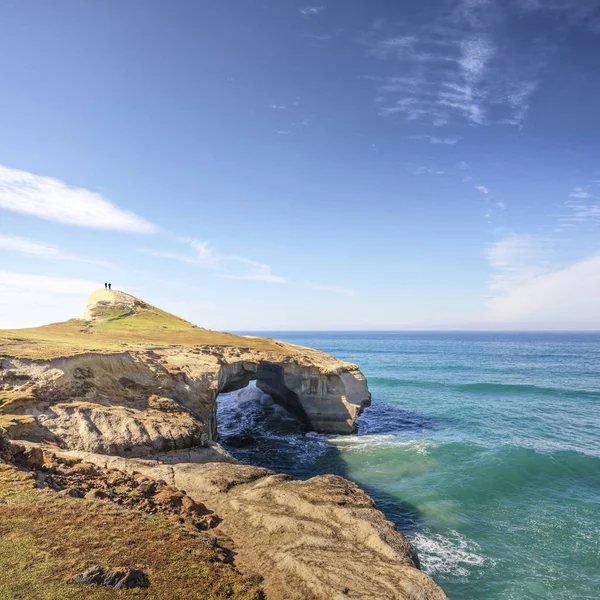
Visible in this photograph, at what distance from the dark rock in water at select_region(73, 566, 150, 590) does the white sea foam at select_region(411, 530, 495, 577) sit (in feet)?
41.9

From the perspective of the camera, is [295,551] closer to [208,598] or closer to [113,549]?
[208,598]

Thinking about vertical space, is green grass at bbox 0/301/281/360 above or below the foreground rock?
above

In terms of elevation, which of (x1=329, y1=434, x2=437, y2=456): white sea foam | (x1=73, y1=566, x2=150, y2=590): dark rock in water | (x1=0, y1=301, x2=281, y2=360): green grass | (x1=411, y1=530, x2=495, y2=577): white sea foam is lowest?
(x1=411, y1=530, x2=495, y2=577): white sea foam

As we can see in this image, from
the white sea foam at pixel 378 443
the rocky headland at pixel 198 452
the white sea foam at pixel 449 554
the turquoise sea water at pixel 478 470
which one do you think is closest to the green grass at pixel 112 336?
the rocky headland at pixel 198 452

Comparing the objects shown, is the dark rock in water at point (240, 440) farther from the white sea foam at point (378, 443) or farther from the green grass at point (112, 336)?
the green grass at point (112, 336)

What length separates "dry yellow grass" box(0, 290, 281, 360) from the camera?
993 inches

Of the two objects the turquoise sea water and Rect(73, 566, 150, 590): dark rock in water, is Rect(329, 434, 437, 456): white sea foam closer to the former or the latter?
the turquoise sea water

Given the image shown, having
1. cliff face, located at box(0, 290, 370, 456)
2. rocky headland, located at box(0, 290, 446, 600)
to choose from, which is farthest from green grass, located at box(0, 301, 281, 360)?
rocky headland, located at box(0, 290, 446, 600)

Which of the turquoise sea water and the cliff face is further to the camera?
the cliff face

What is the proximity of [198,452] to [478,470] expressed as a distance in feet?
64.7

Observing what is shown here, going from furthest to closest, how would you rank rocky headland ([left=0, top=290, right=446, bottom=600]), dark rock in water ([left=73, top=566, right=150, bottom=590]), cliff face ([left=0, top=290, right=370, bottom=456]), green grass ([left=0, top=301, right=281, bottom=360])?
1. green grass ([left=0, top=301, right=281, bottom=360])
2. cliff face ([left=0, top=290, right=370, bottom=456])
3. rocky headland ([left=0, top=290, right=446, bottom=600])
4. dark rock in water ([left=73, top=566, right=150, bottom=590])

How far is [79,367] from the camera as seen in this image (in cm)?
2312

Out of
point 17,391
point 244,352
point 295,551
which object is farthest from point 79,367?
point 295,551

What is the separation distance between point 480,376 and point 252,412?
146 ft
